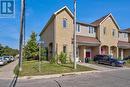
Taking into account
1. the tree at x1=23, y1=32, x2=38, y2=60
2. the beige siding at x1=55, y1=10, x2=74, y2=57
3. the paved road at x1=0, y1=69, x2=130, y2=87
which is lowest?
the paved road at x1=0, y1=69, x2=130, y2=87

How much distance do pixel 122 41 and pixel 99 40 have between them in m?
9.28

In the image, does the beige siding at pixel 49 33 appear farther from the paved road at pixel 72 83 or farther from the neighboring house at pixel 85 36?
the paved road at pixel 72 83

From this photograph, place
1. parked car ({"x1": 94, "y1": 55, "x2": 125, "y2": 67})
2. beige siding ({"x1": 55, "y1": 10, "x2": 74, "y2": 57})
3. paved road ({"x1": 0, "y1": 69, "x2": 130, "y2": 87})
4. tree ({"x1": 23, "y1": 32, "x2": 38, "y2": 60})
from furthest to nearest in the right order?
tree ({"x1": 23, "y1": 32, "x2": 38, "y2": 60}) → beige siding ({"x1": 55, "y1": 10, "x2": 74, "y2": 57}) → parked car ({"x1": 94, "y1": 55, "x2": 125, "y2": 67}) → paved road ({"x1": 0, "y1": 69, "x2": 130, "y2": 87})

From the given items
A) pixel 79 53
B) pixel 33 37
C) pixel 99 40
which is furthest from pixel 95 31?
pixel 33 37

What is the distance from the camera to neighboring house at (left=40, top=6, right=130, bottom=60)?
37.5 meters

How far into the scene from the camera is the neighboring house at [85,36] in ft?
123

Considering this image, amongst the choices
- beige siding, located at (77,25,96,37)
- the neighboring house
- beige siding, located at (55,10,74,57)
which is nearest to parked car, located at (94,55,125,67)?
the neighboring house

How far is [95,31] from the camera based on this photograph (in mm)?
45125

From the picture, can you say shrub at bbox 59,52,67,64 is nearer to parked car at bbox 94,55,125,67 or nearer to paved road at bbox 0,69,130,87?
parked car at bbox 94,55,125,67

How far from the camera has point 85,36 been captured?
4306 centimetres

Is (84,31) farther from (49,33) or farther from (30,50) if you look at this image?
(30,50)

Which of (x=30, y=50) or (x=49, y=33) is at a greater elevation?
(x=49, y=33)

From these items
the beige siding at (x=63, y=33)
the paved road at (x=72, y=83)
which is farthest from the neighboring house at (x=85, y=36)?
the paved road at (x=72, y=83)

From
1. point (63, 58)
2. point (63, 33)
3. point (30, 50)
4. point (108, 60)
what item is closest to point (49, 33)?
point (63, 33)
